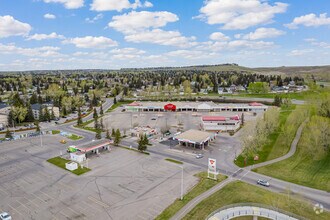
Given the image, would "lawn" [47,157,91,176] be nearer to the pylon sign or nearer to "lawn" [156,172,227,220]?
"lawn" [156,172,227,220]

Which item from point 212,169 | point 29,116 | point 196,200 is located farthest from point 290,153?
point 29,116

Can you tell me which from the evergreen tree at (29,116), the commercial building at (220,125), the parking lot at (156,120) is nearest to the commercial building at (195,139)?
the commercial building at (220,125)

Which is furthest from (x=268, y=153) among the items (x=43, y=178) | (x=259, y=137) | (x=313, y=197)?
(x=43, y=178)

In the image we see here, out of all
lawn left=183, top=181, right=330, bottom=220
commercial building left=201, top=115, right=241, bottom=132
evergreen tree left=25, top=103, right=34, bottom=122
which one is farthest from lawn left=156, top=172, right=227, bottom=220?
evergreen tree left=25, top=103, right=34, bottom=122

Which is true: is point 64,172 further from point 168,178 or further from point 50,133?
point 50,133

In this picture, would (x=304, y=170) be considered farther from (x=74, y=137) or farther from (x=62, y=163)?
(x=74, y=137)

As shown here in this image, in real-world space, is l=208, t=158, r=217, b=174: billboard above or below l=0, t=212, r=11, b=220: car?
Result: above
